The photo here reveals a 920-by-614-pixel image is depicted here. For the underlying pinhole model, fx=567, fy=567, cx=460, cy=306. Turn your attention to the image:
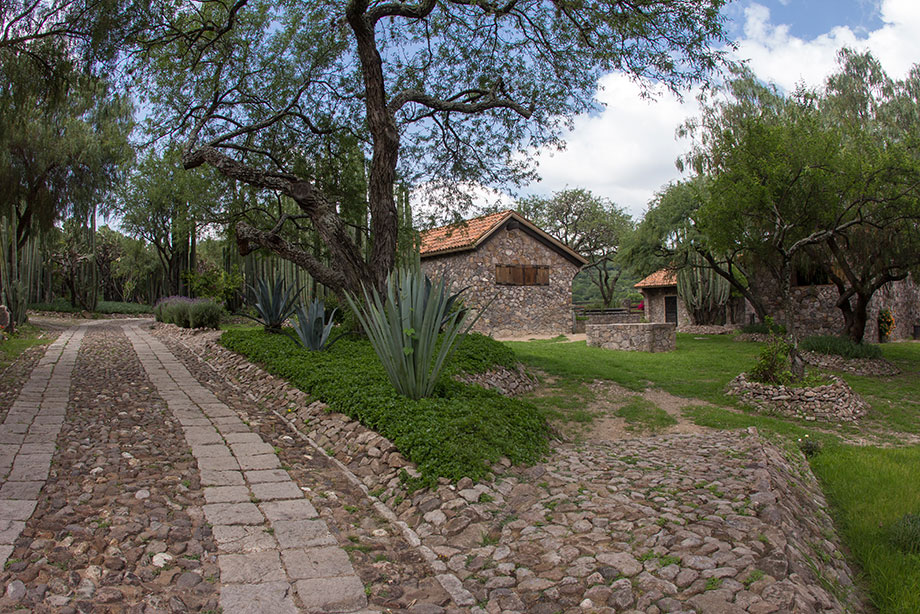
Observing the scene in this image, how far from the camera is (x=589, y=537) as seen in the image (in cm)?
277

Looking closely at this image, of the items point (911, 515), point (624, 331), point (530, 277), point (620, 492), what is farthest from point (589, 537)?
point (530, 277)

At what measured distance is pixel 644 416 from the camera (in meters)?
6.47

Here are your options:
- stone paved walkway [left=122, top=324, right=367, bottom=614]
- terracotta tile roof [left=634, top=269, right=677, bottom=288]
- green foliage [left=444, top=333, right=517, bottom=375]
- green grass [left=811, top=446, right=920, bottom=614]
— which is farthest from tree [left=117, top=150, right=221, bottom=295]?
terracotta tile roof [left=634, top=269, right=677, bottom=288]

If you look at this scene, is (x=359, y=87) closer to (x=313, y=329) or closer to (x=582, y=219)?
(x=313, y=329)

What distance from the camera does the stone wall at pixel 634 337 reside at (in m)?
13.0

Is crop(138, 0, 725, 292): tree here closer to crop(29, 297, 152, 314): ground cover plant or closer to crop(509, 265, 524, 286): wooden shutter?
crop(509, 265, 524, 286): wooden shutter

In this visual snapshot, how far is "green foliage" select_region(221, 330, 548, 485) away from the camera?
3.65m

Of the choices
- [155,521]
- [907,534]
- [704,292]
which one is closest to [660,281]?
[704,292]

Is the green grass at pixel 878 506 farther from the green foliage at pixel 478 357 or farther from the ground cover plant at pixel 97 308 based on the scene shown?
the ground cover plant at pixel 97 308

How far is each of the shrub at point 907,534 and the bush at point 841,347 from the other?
10269 mm

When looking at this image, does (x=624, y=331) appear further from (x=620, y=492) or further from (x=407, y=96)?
(x=620, y=492)

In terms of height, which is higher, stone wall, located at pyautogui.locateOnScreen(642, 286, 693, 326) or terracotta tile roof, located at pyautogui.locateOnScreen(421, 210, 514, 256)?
terracotta tile roof, located at pyautogui.locateOnScreen(421, 210, 514, 256)

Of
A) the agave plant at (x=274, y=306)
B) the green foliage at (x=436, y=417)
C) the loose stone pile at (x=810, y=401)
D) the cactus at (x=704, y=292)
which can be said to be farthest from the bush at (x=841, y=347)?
the agave plant at (x=274, y=306)

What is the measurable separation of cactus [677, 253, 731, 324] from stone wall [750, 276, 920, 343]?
260 cm
